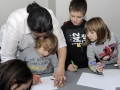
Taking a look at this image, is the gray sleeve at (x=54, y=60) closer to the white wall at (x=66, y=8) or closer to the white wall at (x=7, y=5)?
the white wall at (x=66, y=8)

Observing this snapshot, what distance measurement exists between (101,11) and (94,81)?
46.5 inches

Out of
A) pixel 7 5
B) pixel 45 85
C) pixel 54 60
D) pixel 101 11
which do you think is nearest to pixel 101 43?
pixel 54 60

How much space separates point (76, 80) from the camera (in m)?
1.30

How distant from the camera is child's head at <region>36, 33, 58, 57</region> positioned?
4.50 feet

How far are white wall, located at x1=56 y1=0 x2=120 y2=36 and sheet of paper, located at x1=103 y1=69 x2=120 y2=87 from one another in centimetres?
89

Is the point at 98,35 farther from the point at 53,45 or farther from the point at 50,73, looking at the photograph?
the point at 50,73

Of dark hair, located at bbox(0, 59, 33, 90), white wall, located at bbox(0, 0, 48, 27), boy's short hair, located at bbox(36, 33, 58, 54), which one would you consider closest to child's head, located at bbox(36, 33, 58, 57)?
boy's short hair, located at bbox(36, 33, 58, 54)

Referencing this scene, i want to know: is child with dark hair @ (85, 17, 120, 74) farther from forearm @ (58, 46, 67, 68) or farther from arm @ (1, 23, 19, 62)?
arm @ (1, 23, 19, 62)

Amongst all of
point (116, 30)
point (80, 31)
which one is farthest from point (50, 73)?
point (116, 30)

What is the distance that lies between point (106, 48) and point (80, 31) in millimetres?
307

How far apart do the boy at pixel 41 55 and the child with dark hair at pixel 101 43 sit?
343 mm

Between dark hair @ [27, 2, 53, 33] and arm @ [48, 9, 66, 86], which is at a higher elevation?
dark hair @ [27, 2, 53, 33]

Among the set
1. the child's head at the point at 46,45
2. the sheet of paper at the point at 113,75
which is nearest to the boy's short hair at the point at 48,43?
the child's head at the point at 46,45

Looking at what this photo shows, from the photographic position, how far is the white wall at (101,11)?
1998mm
